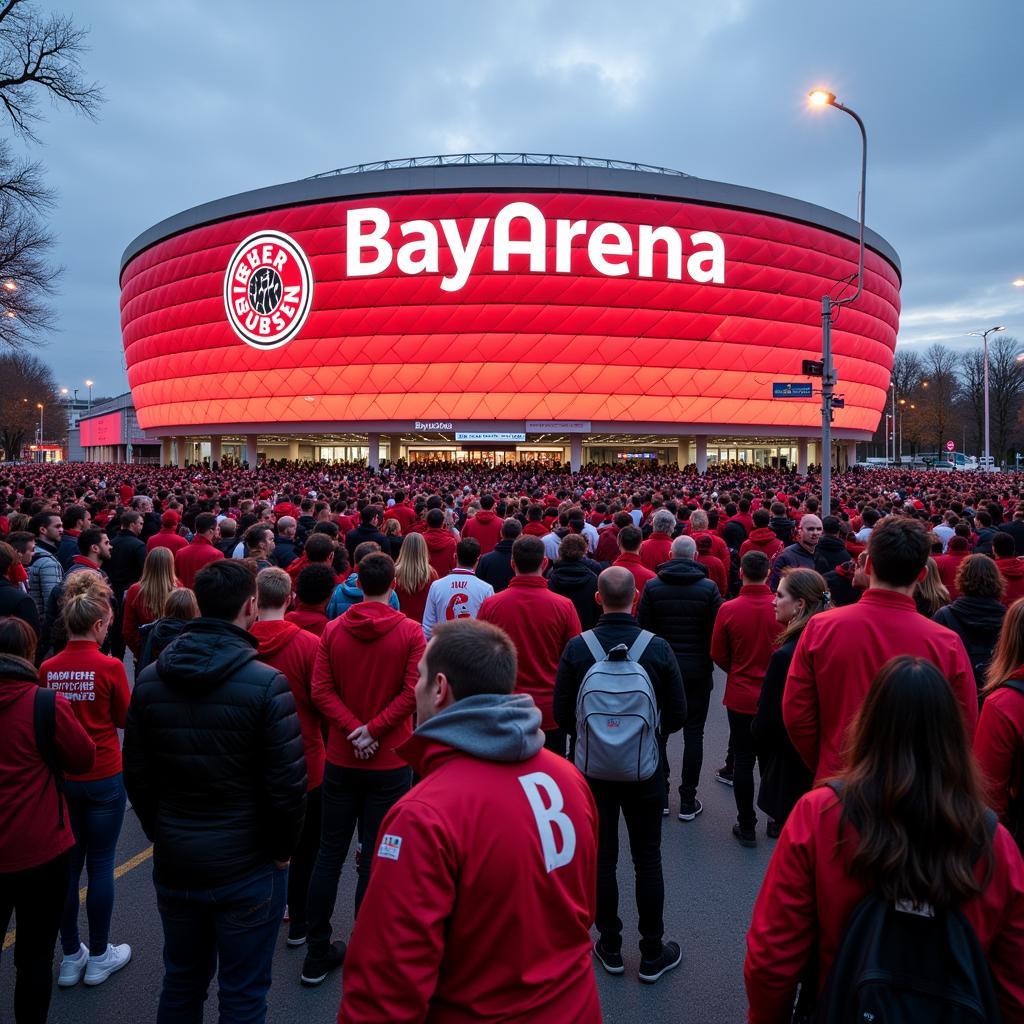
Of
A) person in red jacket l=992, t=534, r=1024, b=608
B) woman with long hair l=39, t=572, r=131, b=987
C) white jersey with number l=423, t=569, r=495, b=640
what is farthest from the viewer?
person in red jacket l=992, t=534, r=1024, b=608

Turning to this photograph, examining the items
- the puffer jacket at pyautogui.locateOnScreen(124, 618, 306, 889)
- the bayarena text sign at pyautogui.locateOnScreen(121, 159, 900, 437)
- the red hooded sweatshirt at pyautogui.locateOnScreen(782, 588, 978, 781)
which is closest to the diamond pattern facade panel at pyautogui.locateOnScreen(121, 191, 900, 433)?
the bayarena text sign at pyautogui.locateOnScreen(121, 159, 900, 437)

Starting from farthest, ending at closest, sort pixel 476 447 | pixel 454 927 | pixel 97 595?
1. pixel 476 447
2. pixel 97 595
3. pixel 454 927

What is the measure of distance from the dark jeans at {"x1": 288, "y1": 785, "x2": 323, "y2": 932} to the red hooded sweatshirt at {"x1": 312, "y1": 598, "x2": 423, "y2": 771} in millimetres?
497

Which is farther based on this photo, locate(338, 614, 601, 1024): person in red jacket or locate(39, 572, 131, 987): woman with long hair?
locate(39, 572, 131, 987): woman with long hair

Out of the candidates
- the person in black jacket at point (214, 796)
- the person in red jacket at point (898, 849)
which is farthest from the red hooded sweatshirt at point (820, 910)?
the person in black jacket at point (214, 796)

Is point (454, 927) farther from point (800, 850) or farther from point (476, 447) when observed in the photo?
point (476, 447)

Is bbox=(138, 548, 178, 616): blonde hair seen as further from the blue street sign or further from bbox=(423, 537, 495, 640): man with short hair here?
the blue street sign

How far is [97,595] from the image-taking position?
4027 mm

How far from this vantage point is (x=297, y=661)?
166 inches

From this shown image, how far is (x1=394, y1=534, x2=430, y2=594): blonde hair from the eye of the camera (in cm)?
688

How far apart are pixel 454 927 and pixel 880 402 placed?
6475 centimetres

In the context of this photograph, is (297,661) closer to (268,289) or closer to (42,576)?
(42,576)

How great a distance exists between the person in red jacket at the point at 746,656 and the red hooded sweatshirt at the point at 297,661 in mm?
3081

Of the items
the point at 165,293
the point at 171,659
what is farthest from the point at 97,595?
the point at 165,293
